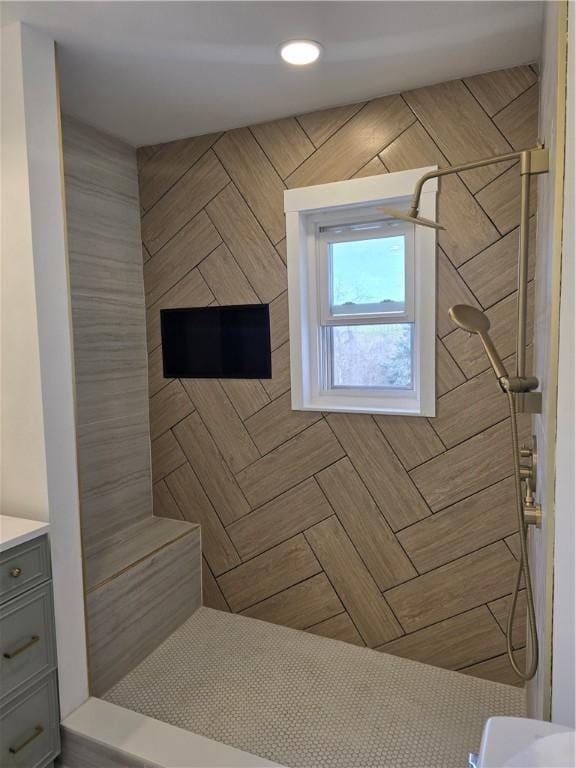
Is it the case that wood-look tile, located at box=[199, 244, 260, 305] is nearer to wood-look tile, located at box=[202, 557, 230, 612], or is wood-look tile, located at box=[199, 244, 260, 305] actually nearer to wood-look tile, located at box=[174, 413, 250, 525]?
wood-look tile, located at box=[174, 413, 250, 525]

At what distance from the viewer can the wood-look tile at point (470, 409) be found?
6.63 ft

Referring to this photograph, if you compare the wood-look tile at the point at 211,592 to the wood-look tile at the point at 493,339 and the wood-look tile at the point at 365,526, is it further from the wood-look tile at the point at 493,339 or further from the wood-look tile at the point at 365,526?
the wood-look tile at the point at 493,339

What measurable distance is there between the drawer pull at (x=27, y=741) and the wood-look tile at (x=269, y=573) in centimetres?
112

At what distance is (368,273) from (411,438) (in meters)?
0.81

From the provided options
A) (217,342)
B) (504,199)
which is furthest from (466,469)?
(217,342)

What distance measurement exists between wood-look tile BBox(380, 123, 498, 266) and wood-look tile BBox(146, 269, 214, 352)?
1128 millimetres

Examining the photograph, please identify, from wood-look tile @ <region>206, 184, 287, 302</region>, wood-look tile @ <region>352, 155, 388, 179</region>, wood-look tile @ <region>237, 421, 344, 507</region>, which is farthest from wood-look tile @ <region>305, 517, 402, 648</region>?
wood-look tile @ <region>352, 155, 388, 179</region>

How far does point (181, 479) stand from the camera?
8.90ft

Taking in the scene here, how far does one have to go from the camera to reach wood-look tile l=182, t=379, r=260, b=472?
2.54 m

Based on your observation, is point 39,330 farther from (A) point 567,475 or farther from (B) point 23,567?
(A) point 567,475

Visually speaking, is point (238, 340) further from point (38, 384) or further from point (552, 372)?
point (552, 372)

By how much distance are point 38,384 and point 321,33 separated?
156 centimetres

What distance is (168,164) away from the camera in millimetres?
2600

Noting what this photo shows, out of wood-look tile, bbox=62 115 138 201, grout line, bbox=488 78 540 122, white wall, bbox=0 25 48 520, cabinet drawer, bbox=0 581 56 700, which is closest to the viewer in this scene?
cabinet drawer, bbox=0 581 56 700
